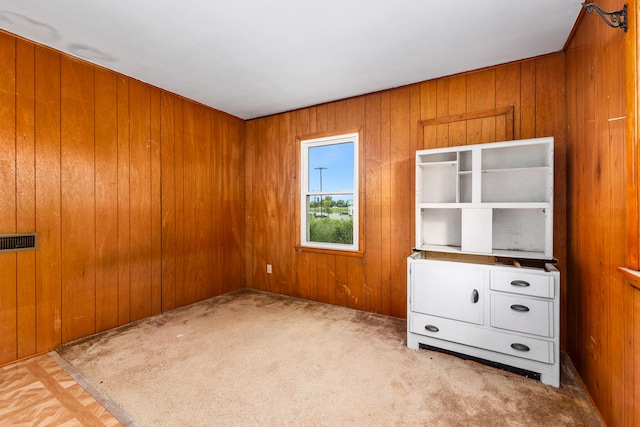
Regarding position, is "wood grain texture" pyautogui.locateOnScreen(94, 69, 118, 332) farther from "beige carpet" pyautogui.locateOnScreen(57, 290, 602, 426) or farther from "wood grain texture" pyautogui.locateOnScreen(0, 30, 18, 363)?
"wood grain texture" pyautogui.locateOnScreen(0, 30, 18, 363)

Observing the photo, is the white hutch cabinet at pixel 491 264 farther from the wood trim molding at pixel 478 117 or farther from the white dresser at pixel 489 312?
the wood trim molding at pixel 478 117

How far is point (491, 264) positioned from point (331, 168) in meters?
2.12

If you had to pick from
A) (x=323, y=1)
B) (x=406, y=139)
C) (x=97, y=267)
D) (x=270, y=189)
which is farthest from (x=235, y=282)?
(x=323, y=1)

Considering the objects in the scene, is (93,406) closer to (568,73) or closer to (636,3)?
(636,3)

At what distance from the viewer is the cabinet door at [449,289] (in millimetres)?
2162

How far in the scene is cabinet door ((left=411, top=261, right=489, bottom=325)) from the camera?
2162 mm

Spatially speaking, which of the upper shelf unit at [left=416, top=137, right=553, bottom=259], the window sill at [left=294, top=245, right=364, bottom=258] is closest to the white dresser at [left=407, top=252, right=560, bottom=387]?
the upper shelf unit at [left=416, top=137, right=553, bottom=259]

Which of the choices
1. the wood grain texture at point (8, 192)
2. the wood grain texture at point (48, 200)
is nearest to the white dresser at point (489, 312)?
the wood grain texture at point (48, 200)

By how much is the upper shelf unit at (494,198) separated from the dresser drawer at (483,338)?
1.95ft

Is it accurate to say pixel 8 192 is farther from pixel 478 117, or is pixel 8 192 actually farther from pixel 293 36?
pixel 478 117

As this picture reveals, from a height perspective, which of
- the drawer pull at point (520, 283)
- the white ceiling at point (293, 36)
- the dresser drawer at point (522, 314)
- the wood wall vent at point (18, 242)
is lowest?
the dresser drawer at point (522, 314)

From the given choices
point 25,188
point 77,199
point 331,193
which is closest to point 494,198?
point 331,193

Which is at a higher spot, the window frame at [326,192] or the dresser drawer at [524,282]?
A: the window frame at [326,192]

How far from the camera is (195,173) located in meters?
3.54
